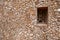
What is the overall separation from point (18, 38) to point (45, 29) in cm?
49

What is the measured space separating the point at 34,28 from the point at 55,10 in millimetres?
453

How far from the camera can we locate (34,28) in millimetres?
2287

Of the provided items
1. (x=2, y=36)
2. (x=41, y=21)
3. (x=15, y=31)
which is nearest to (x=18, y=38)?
(x=15, y=31)

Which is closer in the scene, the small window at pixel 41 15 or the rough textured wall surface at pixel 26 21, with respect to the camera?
the rough textured wall surface at pixel 26 21

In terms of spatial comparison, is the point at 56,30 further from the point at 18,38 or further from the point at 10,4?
the point at 10,4

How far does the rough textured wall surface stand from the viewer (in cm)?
219

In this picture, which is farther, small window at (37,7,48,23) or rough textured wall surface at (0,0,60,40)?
small window at (37,7,48,23)

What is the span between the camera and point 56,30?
2.16 meters

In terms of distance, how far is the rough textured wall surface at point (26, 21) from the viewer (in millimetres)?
2188

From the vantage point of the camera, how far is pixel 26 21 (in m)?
2.33

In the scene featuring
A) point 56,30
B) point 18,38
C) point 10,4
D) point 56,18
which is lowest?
point 18,38

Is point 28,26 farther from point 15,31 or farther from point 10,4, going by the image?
A: point 10,4

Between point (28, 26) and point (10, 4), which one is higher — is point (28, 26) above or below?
below

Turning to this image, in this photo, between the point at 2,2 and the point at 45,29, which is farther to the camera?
the point at 2,2
